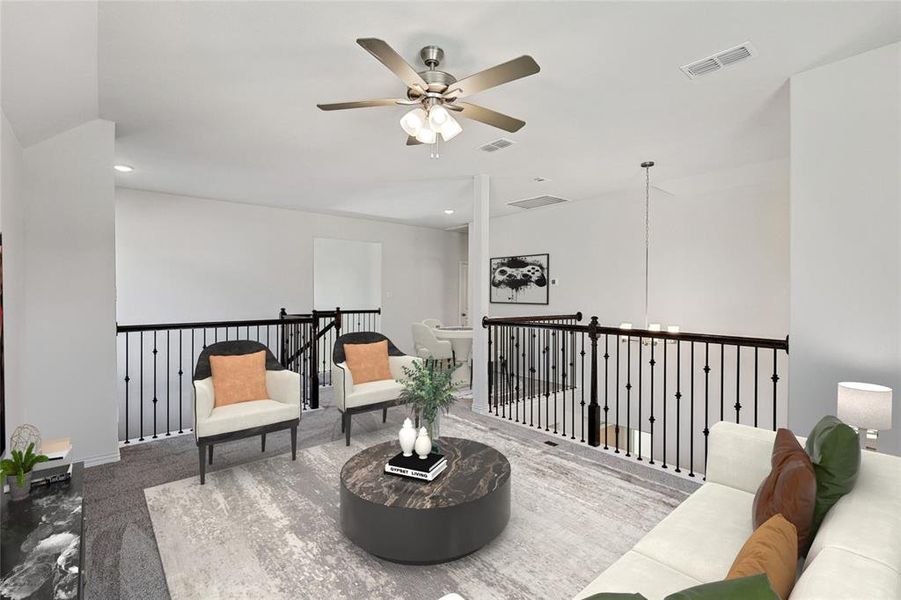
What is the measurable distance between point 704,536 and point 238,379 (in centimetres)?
342

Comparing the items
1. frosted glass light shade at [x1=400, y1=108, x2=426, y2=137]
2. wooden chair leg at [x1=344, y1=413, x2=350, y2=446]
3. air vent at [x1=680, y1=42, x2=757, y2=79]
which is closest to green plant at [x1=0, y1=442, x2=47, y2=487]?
wooden chair leg at [x1=344, y1=413, x2=350, y2=446]

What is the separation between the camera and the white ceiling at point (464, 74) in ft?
7.29

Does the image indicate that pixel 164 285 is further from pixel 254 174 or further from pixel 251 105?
pixel 251 105

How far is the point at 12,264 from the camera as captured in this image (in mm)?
2834

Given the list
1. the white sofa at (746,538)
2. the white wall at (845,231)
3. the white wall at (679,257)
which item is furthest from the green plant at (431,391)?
the white wall at (679,257)

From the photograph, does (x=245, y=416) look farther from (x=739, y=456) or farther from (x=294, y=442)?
(x=739, y=456)

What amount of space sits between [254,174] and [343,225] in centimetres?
294

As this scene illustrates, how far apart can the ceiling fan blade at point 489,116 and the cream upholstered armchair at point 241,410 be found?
2.49 metres

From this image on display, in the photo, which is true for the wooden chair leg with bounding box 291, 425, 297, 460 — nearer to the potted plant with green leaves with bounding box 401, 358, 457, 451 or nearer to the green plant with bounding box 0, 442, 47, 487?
the potted plant with green leaves with bounding box 401, 358, 457, 451

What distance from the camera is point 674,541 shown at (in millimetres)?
1616

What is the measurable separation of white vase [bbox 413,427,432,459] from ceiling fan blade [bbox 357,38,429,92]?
78.9 inches

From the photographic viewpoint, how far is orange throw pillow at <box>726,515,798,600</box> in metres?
1.05

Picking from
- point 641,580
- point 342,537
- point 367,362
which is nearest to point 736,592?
point 641,580

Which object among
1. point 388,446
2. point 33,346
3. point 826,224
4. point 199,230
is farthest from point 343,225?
point 826,224
